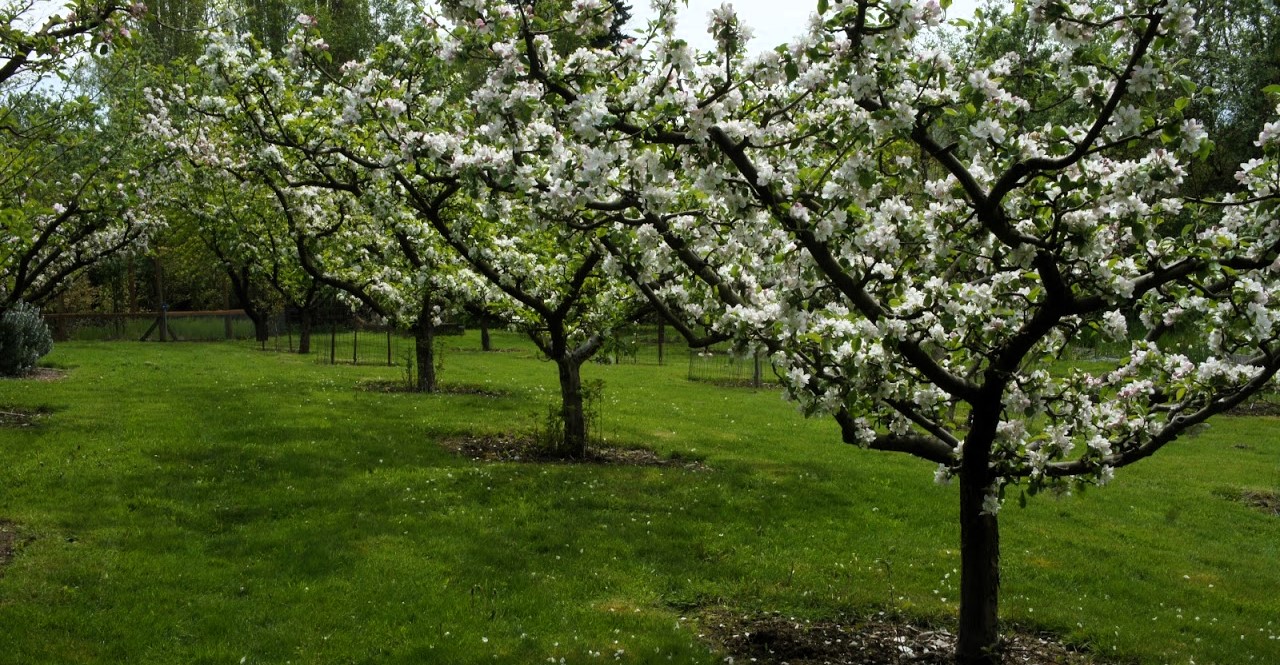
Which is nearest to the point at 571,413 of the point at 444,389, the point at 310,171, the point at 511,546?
the point at 511,546

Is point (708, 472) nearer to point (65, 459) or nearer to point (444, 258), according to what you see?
point (444, 258)

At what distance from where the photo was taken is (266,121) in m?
10.2

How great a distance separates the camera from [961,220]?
4906mm

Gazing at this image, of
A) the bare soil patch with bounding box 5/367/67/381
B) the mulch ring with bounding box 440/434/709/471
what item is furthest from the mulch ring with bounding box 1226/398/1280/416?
the bare soil patch with bounding box 5/367/67/381

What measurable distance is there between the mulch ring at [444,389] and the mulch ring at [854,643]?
12463 mm

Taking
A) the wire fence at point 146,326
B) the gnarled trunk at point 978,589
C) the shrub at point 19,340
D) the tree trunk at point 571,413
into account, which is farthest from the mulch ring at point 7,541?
the wire fence at point 146,326

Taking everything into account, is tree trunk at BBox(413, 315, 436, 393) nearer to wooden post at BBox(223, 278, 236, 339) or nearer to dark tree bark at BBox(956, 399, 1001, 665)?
dark tree bark at BBox(956, 399, 1001, 665)

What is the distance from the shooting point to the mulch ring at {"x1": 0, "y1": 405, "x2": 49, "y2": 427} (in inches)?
496

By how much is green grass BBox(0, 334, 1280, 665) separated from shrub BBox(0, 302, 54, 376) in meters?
3.44

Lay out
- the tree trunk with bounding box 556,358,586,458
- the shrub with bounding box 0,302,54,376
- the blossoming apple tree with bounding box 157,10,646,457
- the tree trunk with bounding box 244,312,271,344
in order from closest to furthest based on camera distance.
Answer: the blossoming apple tree with bounding box 157,10,646,457
the tree trunk with bounding box 556,358,586,458
the shrub with bounding box 0,302,54,376
the tree trunk with bounding box 244,312,271,344

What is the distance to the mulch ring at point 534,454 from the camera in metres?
12.3

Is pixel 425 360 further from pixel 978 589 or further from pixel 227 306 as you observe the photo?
pixel 227 306

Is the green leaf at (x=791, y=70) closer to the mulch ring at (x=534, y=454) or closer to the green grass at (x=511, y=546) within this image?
the green grass at (x=511, y=546)

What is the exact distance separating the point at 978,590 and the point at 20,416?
1366cm
